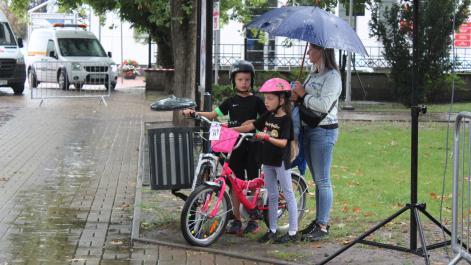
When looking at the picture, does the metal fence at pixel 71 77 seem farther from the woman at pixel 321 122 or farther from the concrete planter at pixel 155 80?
→ the woman at pixel 321 122

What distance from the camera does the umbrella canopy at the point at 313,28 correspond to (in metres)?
7.14

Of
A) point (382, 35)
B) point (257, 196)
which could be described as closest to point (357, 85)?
point (382, 35)

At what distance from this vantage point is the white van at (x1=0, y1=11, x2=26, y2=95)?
27.6 meters

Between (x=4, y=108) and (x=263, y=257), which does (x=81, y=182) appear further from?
(x=4, y=108)

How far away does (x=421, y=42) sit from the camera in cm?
2514

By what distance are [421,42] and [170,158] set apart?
18.7 metres

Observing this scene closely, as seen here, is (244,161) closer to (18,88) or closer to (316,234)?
(316,234)

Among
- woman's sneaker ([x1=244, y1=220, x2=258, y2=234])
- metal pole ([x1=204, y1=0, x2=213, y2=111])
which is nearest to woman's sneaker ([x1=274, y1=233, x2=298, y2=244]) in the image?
woman's sneaker ([x1=244, y1=220, x2=258, y2=234])

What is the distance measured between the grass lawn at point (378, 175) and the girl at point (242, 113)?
1.00 meters

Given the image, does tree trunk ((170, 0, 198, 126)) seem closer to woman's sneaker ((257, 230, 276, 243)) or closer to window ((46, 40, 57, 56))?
woman's sneaker ((257, 230, 276, 243))

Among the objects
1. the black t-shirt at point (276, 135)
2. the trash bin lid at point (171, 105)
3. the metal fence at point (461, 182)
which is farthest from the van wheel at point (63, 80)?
the metal fence at point (461, 182)

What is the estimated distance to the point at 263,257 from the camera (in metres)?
7.03

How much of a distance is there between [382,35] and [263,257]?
19.8m

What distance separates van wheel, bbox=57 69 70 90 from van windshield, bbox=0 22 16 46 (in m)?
2.12
